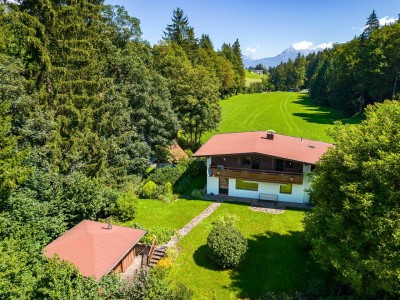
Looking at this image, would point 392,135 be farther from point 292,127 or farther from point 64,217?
point 292,127

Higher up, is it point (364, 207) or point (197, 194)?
point (364, 207)

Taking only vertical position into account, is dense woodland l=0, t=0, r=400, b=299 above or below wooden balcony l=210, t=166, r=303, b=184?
above

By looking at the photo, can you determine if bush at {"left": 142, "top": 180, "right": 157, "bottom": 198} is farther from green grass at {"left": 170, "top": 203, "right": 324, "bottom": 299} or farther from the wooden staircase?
the wooden staircase

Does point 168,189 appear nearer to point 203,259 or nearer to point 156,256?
point 156,256

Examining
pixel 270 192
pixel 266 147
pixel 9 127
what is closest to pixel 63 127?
pixel 9 127

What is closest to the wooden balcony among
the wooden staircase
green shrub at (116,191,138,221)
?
green shrub at (116,191,138,221)

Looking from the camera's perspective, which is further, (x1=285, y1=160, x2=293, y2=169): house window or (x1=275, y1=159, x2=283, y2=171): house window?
(x1=275, y1=159, x2=283, y2=171): house window
